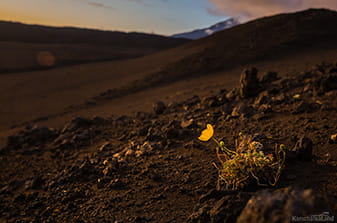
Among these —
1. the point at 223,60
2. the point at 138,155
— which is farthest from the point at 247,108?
the point at 223,60

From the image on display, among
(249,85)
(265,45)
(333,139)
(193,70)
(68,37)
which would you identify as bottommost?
(333,139)

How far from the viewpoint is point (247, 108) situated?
3.83m

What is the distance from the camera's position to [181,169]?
8.59 ft

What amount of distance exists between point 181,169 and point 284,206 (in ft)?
5.29

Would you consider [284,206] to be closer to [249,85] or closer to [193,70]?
[249,85]

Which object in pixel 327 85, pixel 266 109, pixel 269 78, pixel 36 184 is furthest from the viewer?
pixel 269 78

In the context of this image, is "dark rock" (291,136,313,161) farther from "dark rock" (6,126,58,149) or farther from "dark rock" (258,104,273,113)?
"dark rock" (6,126,58,149)

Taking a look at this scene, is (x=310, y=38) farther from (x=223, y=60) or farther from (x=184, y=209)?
(x=184, y=209)

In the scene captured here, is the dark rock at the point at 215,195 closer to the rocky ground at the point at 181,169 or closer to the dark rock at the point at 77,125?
the rocky ground at the point at 181,169

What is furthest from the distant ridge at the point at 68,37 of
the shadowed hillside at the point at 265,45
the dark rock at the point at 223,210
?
the dark rock at the point at 223,210

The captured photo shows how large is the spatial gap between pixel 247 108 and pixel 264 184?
7.24ft

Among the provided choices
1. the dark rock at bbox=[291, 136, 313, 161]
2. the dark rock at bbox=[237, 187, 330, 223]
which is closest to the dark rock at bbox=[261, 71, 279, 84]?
the dark rock at bbox=[291, 136, 313, 161]

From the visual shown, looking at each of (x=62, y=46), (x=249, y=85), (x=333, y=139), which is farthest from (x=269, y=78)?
(x=62, y=46)

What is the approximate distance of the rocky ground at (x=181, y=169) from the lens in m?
1.45
